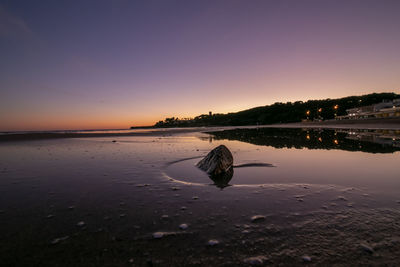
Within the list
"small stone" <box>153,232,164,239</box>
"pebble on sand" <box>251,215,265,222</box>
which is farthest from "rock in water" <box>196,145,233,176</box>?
"small stone" <box>153,232,164,239</box>

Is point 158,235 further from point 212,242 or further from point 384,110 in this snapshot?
point 384,110

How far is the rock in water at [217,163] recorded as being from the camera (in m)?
6.37

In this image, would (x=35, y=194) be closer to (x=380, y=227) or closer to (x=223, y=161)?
(x=223, y=161)

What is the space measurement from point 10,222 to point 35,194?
1.58m

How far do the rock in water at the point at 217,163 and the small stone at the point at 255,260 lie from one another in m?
4.06

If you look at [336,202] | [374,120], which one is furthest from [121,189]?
[374,120]

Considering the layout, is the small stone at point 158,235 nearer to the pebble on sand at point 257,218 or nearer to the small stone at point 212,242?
the small stone at point 212,242

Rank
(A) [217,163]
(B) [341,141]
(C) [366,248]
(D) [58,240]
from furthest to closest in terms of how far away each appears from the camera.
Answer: (B) [341,141] < (A) [217,163] < (D) [58,240] < (C) [366,248]

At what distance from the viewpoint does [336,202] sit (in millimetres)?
3689

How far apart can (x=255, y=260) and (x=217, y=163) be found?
434 centimetres

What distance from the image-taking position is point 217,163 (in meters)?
6.45

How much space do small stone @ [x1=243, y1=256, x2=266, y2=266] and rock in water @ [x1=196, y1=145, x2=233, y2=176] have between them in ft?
13.3

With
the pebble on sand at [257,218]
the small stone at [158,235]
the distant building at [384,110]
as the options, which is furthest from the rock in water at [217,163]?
the distant building at [384,110]

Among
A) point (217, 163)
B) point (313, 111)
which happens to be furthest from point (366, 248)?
point (313, 111)
